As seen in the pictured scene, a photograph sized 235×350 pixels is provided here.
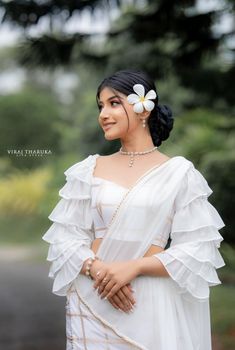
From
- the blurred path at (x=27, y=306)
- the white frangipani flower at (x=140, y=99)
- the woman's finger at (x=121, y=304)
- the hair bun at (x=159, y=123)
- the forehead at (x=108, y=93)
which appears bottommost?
the blurred path at (x=27, y=306)

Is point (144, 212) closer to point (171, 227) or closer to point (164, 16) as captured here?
point (171, 227)

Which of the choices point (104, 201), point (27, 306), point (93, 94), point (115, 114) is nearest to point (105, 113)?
point (115, 114)

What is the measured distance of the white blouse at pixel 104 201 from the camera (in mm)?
1830

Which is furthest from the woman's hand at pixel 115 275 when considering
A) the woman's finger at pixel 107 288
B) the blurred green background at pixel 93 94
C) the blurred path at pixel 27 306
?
the blurred path at pixel 27 306

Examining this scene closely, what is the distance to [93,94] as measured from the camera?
7055mm

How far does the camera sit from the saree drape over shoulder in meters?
1.82

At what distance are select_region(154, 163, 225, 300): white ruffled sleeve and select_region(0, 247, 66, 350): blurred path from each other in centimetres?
269

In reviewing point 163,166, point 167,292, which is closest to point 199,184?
point 163,166

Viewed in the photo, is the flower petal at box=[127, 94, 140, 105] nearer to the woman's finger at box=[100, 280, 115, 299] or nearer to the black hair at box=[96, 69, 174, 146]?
the black hair at box=[96, 69, 174, 146]

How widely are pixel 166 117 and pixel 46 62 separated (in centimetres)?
225

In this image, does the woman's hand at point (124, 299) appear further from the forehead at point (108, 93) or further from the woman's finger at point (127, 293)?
the forehead at point (108, 93)

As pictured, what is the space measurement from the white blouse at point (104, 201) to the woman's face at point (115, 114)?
13 centimetres

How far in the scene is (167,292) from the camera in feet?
6.08

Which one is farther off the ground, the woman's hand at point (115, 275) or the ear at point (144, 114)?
the ear at point (144, 114)
